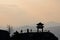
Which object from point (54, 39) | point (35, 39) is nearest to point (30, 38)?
point (35, 39)

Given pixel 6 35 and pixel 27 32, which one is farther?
pixel 27 32

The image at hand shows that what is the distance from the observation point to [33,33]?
293ft

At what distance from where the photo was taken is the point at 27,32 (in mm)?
91062

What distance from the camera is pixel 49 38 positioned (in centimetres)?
8812

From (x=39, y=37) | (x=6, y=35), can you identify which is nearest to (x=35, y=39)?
(x=39, y=37)

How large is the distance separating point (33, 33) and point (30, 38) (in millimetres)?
2028

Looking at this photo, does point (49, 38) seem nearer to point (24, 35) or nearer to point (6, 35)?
point (24, 35)

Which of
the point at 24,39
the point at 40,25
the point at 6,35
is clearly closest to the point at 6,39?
the point at 6,35

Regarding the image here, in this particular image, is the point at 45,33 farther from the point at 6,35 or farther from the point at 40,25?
the point at 6,35

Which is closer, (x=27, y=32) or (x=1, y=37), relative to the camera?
(x=1, y=37)

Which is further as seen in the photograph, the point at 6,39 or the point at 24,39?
the point at 24,39

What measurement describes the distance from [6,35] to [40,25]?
15.2 m

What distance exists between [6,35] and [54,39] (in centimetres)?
1598

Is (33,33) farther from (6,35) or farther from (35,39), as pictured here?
(6,35)
